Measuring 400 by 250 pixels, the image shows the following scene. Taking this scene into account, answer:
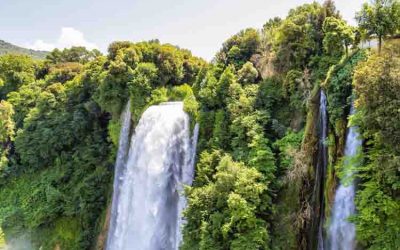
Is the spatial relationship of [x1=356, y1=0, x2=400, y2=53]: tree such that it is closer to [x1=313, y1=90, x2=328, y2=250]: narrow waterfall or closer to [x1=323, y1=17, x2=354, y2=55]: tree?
[x1=323, y1=17, x2=354, y2=55]: tree

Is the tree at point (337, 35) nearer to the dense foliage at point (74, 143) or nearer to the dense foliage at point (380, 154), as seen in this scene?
the dense foliage at point (380, 154)

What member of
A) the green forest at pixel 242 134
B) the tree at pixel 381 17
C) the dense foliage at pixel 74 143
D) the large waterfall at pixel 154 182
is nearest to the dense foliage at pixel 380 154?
the green forest at pixel 242 134

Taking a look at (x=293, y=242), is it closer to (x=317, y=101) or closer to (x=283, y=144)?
(x=283, y=144)

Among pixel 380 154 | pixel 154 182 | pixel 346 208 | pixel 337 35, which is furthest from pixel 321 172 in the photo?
pixel 154 182

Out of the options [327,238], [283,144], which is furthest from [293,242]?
[283,144]

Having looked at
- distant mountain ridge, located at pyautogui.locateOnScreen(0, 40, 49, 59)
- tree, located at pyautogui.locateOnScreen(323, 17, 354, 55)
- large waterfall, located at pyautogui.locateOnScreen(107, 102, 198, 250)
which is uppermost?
distant mountain ridge, located at pyautogui.locateOnScreen(0, 40, 49, 59)

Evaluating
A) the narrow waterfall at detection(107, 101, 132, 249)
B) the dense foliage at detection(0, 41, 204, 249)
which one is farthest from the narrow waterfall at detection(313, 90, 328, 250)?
the narrow waterfall at detection(107, 101, 132, 249)

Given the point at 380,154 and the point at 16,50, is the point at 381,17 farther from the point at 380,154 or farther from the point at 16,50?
the point at 16,50
